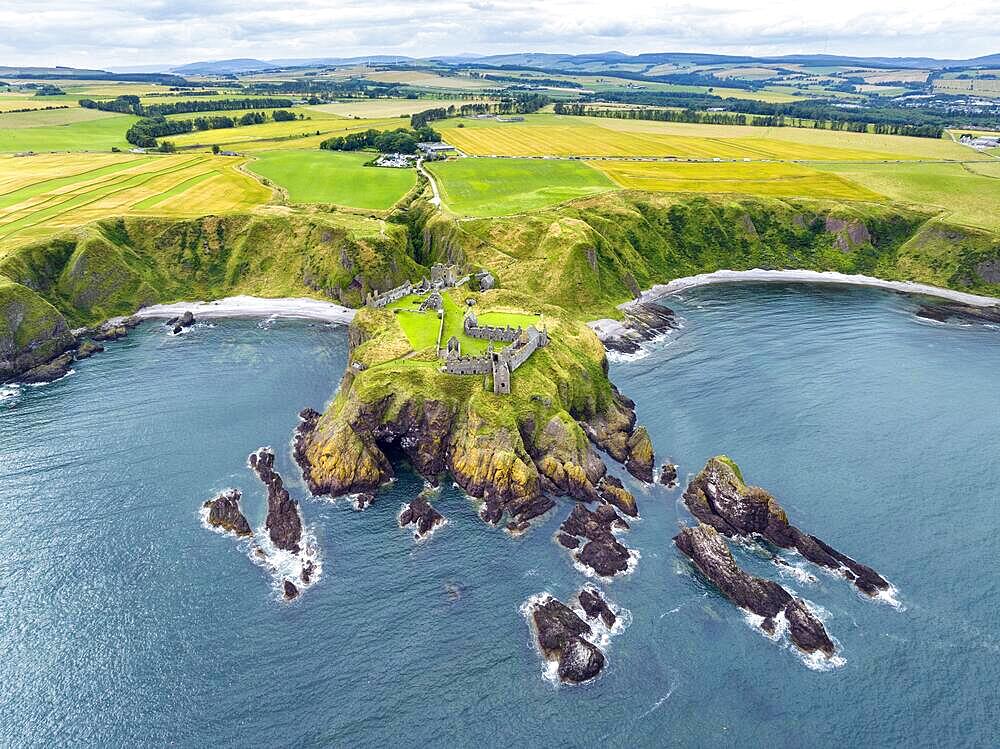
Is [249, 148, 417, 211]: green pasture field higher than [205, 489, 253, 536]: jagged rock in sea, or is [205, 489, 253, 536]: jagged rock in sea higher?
[249, 148, 417, 211]: green pasture field

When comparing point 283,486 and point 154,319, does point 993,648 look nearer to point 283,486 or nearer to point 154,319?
point 283,486

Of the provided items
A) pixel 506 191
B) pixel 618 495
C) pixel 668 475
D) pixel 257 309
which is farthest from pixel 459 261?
pixel 618 495

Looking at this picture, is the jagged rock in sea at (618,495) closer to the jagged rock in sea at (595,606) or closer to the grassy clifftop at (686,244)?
the jagged rock in sea at (595,606)

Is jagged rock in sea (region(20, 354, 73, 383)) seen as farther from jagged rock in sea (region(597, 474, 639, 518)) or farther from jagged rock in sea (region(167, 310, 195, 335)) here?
jagged rock in sea (region(597, 474, 639, 518))

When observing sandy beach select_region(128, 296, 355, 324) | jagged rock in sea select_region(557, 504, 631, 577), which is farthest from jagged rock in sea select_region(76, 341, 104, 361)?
jagged rock in sea select_region(557, 504, 631, 577)

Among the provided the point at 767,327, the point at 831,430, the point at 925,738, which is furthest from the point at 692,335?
the point at 925,738

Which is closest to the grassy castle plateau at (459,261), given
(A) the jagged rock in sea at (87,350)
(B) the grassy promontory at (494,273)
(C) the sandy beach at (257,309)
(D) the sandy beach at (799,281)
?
(B) the grassy promontory at (494,273)
